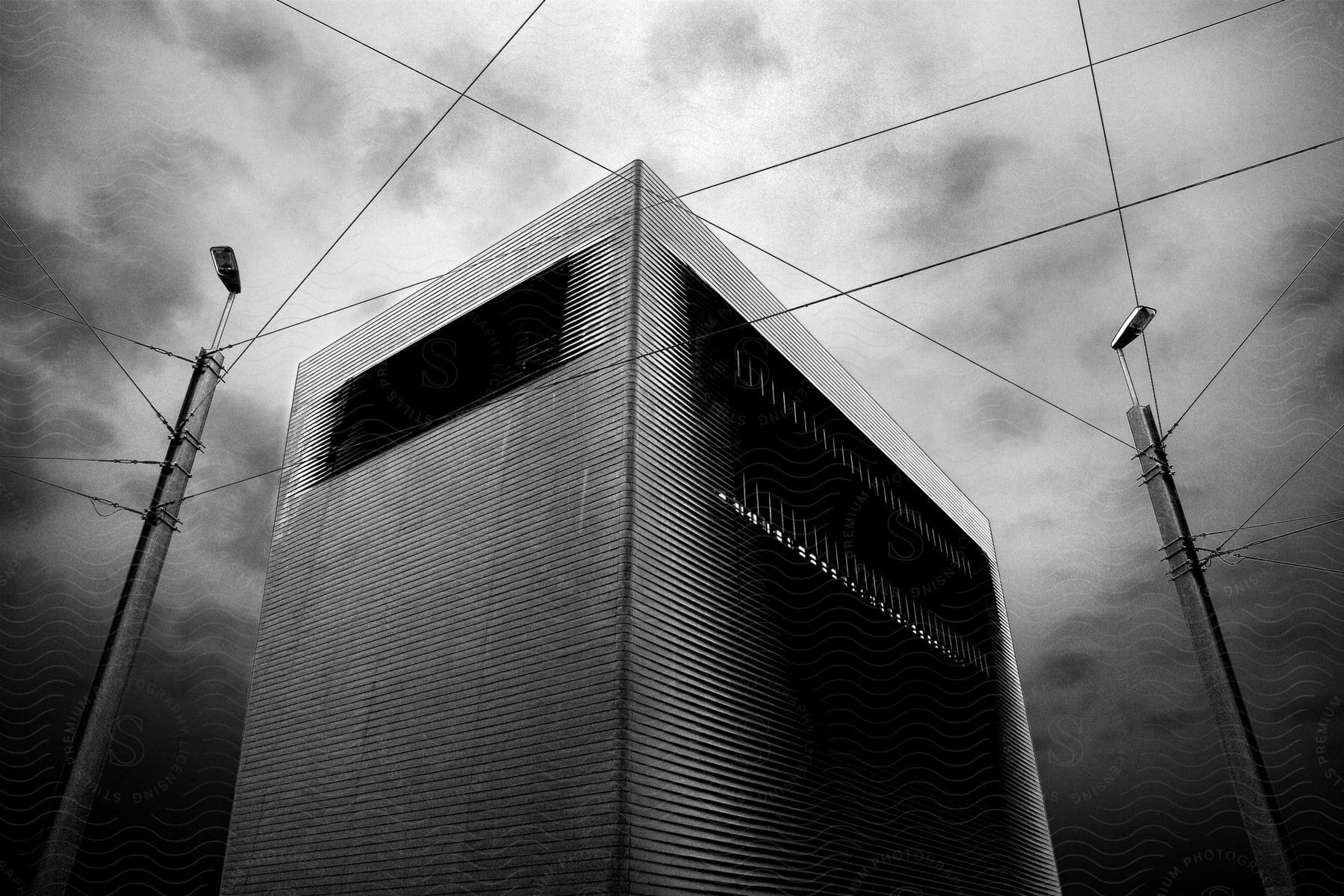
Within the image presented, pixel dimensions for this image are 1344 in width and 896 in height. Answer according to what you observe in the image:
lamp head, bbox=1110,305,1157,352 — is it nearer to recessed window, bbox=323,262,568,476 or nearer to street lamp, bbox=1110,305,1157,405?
street lamp, bbox=1110,305,1157,405

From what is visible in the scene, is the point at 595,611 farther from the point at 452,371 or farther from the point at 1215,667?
the point at 1215,667

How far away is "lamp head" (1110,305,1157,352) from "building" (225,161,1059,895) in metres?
4.92

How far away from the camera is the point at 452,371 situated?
13141 millimetres

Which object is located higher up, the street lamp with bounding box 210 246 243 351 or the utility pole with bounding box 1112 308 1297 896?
the street lamp with bounding box 210 246 243 351

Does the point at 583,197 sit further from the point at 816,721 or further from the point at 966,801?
the point at 966,801

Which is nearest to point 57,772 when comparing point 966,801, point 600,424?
point 600,424

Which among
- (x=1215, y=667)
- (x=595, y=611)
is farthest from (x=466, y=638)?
(x=1215, y=667)

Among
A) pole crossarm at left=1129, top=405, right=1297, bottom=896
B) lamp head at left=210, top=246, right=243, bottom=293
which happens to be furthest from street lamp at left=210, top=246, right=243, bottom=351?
pole crossarm at left=1129, top=405, right=1297, bottom=896

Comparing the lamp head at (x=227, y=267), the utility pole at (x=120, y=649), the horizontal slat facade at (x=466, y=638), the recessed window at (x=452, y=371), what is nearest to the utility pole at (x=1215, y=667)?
the horizontal slat facade at (x=466, y=638)

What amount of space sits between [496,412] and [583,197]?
3779 mm

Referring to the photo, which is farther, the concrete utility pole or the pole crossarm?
the pole crossarm

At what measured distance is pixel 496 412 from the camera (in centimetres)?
1180

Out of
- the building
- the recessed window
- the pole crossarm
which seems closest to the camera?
the pole crossarm

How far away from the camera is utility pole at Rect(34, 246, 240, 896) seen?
5.98 meters
